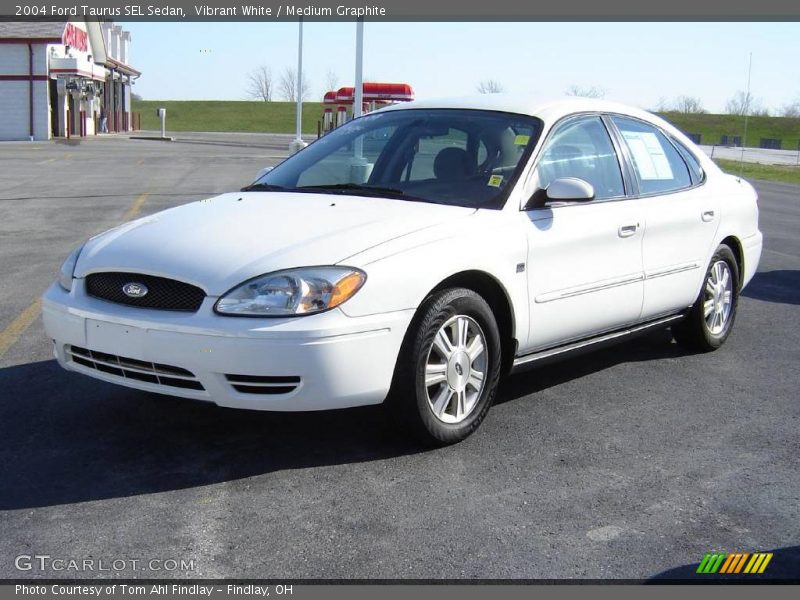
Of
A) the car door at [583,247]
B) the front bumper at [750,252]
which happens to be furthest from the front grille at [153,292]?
the front bumper at [750,252]

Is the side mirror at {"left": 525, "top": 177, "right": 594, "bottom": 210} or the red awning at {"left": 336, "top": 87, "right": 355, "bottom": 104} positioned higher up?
the red awning at {"left": 336, "top": 87, "right": 355, "bottom": 104}

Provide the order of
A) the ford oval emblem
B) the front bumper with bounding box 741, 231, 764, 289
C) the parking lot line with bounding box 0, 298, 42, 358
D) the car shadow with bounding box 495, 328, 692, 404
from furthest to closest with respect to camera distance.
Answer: the front bumper with bounding box 741, 231, 764, 289 < the parking lot line with bounding box 0, 298, 42, 358 < the car shadow with bounding box 495, 328, 692, 404 < the ford oval emblem

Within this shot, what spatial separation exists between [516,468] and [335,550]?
3.82 ft

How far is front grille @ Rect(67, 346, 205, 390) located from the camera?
407 cm

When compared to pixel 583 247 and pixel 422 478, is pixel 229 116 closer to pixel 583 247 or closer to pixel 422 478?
pixel 583 247

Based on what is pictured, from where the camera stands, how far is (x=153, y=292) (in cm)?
416

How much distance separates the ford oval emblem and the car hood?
0.22ft

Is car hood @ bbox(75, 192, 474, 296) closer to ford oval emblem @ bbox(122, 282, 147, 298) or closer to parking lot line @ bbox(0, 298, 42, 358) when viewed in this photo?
ford oval emblem @ bbox(122, 282, 147, 298)

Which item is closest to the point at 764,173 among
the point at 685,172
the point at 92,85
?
the point at 92,85

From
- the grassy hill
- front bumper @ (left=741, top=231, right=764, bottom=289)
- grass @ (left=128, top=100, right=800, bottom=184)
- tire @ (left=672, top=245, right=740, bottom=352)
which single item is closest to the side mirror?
tire @ (left=672, top=245, right=740, bottom=352)

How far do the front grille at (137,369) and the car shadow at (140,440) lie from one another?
1.20 ft

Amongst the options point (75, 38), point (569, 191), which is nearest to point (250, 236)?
point (569, 191)

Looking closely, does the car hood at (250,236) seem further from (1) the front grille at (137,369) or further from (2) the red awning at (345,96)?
(2) the red awning at (345,96)

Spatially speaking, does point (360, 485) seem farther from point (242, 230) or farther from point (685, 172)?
point (685, 172)
